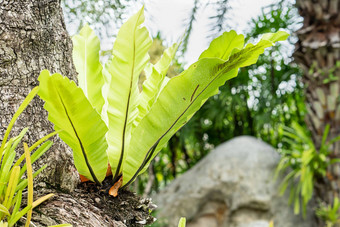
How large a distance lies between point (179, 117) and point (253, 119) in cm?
282

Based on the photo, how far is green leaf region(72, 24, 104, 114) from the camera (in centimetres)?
63

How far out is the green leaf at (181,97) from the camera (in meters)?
0.52

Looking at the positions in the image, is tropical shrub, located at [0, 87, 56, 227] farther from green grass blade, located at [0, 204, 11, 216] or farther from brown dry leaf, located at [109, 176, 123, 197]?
brown dry leaf, located at [109, 176, 123, 197]

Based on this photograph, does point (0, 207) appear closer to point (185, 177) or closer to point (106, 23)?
point (106, 23)

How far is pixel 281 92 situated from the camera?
3.15 m

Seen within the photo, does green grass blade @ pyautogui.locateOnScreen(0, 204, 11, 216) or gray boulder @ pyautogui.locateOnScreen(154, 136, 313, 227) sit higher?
green grass blade @ pyautogui.locateOnScreen(0, 204, 11, 216)

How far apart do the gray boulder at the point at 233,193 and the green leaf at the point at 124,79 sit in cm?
208

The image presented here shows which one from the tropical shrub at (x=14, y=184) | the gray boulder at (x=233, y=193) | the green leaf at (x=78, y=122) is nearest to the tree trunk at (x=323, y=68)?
the gray boulder at (x=233, y=193)

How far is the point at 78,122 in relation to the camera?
0.52 meters

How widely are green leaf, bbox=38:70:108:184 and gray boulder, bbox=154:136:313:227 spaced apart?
2.10 m

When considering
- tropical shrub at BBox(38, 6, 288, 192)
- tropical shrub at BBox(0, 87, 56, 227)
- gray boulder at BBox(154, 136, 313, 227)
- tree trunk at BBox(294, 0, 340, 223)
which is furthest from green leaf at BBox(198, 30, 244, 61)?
gray boulder at BBox(154, 136, 313, 227)

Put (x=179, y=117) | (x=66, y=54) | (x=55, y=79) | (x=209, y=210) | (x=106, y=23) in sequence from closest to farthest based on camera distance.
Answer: (x=55, y=79) < (x=179, y=117) < (x=66, y=54) < (x=106, y=23) < (x=209, y=210)

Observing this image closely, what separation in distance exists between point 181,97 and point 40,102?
10.4 inches

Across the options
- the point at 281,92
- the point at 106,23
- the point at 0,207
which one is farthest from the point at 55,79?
the point at 281,92
